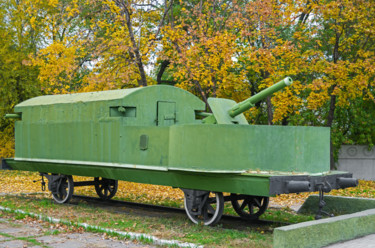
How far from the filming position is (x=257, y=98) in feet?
31.0

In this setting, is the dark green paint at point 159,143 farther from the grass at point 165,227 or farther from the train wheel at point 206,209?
the grass at point 165,227

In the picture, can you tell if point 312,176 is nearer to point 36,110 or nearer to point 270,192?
point 270,192

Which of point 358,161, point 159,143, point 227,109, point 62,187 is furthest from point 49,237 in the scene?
point 358,161

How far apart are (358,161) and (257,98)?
1677 centimetres

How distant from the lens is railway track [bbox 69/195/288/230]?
1024 centimetres

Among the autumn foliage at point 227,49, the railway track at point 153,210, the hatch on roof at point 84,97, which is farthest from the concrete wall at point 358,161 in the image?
the hatch on roof at point 84,97

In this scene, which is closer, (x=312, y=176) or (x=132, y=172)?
(x=312, y=176)

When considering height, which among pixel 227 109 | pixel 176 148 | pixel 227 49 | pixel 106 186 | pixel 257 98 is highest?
pixel 227 49

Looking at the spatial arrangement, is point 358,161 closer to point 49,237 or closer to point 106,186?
point 106,186

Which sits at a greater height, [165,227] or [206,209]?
[206,209]

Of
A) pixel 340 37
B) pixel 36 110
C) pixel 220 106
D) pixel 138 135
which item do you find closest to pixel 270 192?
pixel 220 106

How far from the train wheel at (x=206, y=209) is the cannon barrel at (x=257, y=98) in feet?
5.47

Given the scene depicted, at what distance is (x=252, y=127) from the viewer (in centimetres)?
863

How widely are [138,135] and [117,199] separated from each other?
4443 mm
